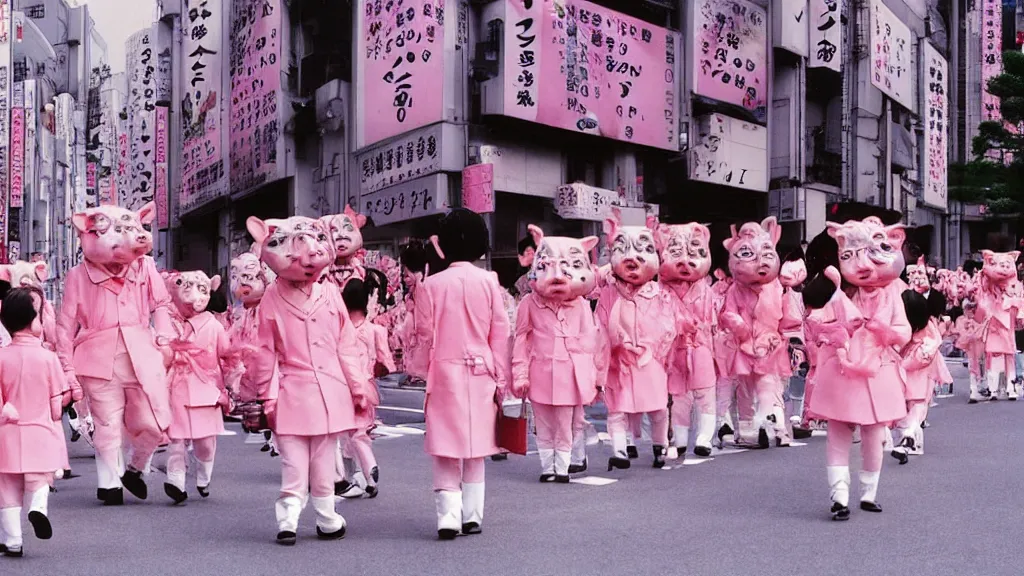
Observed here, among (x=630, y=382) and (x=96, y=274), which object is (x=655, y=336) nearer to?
(x=630, y=382)

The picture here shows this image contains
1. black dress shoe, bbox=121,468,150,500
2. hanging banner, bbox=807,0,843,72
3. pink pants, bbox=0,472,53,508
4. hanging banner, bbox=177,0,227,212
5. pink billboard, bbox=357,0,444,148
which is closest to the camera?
pink pants, bbox=0,472,53,508

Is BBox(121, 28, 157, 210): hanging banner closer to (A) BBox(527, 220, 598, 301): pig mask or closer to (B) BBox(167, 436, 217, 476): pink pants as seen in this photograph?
(B) BBox(167, 436, 217, 476): pink pants

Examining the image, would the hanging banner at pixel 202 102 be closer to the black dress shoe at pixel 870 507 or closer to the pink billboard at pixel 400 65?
the pink billboard at pixel 400 65

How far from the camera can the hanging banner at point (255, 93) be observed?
25969 millimetres

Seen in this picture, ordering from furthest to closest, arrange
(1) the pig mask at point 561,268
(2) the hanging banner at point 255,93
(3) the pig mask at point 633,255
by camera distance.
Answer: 1. (2) the hanging banner at point 255,93
2. (3) the pig mask at point 633,255
3. (1) the pig mask at point 561,268

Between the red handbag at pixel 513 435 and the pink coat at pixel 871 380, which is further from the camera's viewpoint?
the pink coat at pixel 871 380

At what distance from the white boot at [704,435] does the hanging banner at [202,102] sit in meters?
22.2

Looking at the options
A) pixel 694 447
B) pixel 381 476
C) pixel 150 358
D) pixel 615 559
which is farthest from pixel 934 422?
pixel 150 358

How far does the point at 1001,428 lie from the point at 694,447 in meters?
3.64

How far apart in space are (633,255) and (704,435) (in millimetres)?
1990

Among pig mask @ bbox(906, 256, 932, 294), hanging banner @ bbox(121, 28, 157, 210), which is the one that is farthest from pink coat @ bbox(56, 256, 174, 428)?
hanging banner @ bbox(121, 28, 157, 210)

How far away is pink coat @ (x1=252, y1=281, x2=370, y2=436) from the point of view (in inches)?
227

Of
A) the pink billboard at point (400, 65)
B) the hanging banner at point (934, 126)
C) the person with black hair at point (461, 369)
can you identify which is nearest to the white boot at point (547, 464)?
the person with black hair at point (461, 369)

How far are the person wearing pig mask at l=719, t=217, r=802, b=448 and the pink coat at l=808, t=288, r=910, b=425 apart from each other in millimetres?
2612
